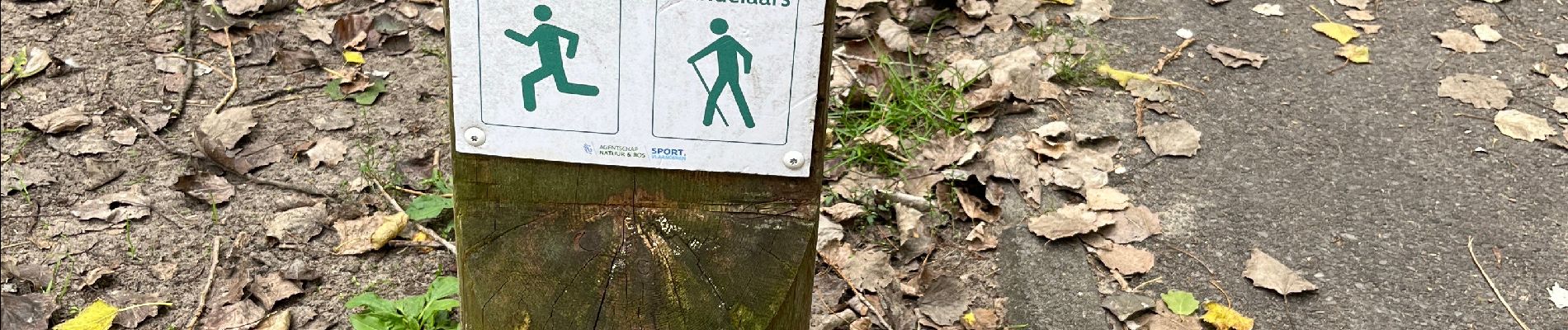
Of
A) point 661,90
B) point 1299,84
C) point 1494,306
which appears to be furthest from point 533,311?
point 1299,84

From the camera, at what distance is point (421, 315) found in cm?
241

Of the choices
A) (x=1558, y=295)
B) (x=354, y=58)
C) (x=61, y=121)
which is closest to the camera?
(x=1558, y=295)

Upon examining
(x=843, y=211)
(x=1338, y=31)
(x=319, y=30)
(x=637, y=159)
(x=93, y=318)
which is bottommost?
(x=93, y=318)

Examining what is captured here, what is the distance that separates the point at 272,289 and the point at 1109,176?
2.13 metres

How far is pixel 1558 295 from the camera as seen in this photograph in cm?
279

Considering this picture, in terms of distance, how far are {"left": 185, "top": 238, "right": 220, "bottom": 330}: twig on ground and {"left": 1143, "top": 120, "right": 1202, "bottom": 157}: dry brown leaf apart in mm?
2449

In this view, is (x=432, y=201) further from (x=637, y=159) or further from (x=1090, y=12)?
(x=1090, y=12)

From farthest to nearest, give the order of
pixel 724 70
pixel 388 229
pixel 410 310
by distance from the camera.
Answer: pixel 388 229
pixel 410 310
pixel 724 70

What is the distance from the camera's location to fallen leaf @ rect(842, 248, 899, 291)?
282 centimetres

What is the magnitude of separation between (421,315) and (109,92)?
1.78 metres

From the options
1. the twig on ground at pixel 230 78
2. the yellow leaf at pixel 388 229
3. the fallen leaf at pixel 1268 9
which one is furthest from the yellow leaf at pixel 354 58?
the fallen leaf at pixel 1268 9

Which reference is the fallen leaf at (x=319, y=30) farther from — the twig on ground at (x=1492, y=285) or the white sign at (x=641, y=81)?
the twig on ground at (x=1492, y=285)

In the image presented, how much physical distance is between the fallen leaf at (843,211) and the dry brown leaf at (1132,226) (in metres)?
0.61

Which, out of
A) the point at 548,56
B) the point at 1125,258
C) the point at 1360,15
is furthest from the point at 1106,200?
the point at 548,56
